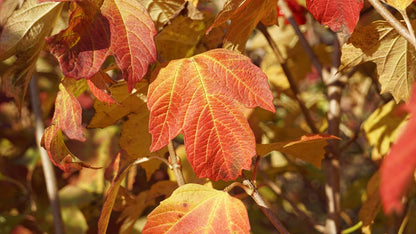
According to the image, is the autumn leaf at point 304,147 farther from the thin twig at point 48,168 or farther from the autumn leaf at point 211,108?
the thin twig at point 48,168

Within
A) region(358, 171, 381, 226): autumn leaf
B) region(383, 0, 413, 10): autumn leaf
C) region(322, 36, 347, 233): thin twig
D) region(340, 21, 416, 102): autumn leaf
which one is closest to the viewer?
region(383, 0, 413, 10): autumn leaf

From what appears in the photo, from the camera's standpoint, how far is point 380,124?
122 cm

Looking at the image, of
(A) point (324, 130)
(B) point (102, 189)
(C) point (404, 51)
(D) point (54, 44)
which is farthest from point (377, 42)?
(B) point (102, 189)

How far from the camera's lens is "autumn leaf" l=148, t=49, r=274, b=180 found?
29.2 inches

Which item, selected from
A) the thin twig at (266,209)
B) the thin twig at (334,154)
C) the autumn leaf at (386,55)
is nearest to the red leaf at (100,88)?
the thin twig at (266,209)

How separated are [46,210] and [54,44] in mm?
1055

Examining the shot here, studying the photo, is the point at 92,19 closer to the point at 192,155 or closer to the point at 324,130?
the point at 192,155

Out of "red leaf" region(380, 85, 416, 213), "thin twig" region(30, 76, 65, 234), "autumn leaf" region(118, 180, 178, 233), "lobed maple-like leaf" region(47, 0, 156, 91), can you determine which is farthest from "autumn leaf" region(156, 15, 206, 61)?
"red leaf" region(380, 85, 416, 213)

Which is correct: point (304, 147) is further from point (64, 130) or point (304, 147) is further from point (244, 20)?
point (64, 130)

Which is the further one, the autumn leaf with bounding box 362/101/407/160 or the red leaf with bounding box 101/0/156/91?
the autumn leaf with bounding box 362/101/407/160

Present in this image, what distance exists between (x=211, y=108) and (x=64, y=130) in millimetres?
226

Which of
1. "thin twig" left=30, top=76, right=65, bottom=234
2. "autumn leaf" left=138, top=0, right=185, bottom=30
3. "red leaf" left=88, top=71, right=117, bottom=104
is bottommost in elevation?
"thin twig" left=30, top=76, right=65, bottom=234

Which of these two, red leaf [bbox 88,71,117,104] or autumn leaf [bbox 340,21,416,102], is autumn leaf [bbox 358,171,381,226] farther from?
red leaf [bbox 88,71,117,104]

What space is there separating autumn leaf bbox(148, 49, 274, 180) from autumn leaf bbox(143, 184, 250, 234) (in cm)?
6
